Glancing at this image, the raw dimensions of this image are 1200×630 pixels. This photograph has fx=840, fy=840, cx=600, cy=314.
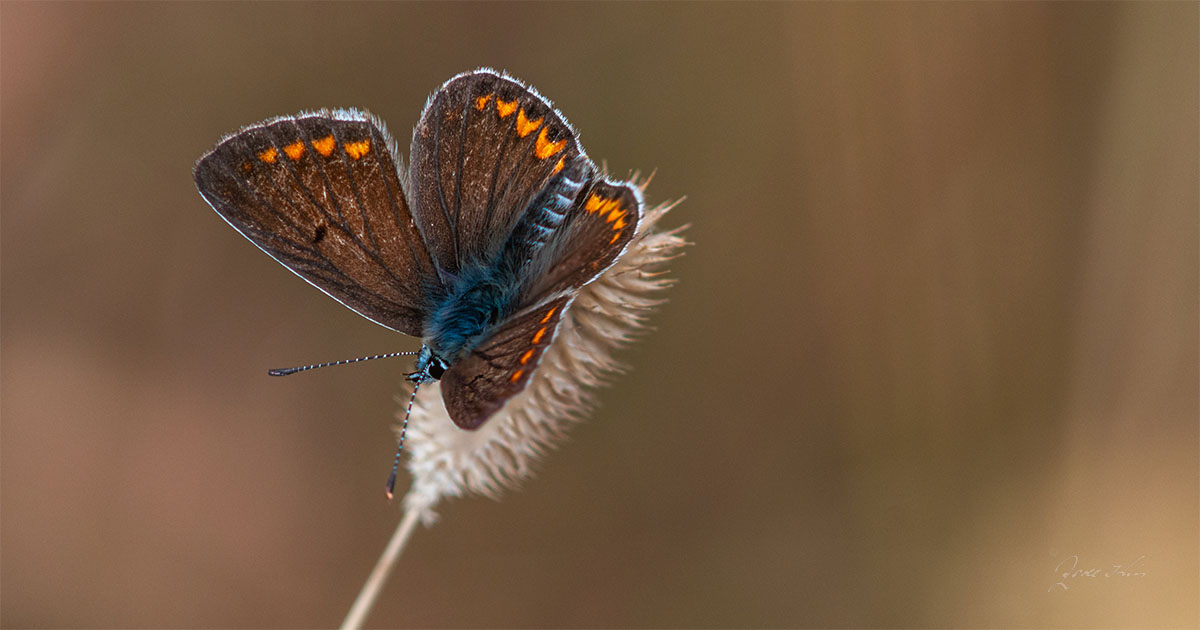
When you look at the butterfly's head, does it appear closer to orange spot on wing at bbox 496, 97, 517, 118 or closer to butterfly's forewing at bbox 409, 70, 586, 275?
butterfly's forewing at bbox 409, 70, 586, 275

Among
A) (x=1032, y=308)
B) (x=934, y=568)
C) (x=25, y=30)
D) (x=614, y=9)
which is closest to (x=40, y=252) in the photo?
(x=25, y=30)

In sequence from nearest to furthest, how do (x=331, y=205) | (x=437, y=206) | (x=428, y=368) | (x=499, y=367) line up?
(x=499, y=367)
(x=428, y=368)
(x=331, y=205)
(x=437, y=206)

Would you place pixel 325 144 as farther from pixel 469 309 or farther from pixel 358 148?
pixel 469 309

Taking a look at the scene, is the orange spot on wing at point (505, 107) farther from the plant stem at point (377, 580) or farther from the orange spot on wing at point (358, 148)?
the plant stem at point (377, 580)

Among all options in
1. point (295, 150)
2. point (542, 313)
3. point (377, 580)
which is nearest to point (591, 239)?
point (542, 313)

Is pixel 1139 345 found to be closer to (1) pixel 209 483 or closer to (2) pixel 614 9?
(2) pixel 614 9

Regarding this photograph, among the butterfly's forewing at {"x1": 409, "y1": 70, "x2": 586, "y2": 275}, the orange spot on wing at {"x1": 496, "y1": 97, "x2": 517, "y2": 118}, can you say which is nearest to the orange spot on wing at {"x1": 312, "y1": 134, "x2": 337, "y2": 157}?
the butterfly's forewing at {"x1": 409, "y1": 70, "x2": 586, "y2": 275}
